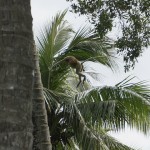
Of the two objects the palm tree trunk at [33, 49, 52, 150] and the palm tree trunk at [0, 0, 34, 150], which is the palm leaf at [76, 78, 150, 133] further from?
the palm tree trunk at [0, 0, 34, 150]

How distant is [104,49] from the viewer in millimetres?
13547

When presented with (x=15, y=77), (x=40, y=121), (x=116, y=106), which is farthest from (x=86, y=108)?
(x=15, y=77)

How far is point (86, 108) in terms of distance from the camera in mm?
11125

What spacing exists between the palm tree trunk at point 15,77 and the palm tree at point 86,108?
250 inches

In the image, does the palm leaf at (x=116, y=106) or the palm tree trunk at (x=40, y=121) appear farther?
the palm leaf at (x=116, y=106)

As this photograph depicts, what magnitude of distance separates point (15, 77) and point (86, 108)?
691 centimetres

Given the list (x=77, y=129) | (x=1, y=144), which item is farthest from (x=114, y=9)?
(x=1, y=144)

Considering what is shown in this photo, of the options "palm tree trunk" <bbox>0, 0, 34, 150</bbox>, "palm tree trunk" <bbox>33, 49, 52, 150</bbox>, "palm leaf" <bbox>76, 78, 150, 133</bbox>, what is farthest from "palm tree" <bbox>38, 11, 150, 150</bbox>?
"palm tree trunk" <bbox>0, 0, 34, 150</bbox>

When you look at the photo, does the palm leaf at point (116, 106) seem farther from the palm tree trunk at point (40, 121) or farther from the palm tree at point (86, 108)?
the palm tree trunk at point (40, 121)

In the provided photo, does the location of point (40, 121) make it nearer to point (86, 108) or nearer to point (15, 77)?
point (86, 108)

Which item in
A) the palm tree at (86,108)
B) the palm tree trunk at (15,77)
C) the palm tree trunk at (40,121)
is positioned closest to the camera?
the palm tree trunk at (15,77)

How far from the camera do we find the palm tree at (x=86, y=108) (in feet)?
36.0

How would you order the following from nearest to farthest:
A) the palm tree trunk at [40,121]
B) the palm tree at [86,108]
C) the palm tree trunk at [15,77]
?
the palm tree trunk at [15,77], the palm tree trunk at [40,121], the palm tree at [86,108]

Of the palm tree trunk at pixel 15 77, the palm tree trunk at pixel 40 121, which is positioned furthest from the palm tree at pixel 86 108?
the palm tree trunk at pixel 15 77
